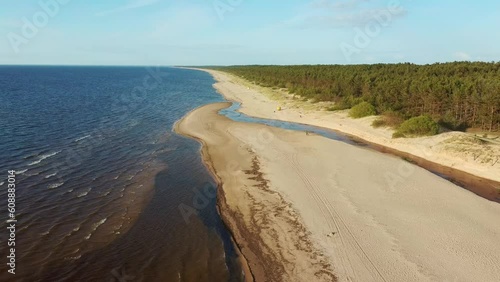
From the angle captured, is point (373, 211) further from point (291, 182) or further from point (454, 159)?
point (454, 159)

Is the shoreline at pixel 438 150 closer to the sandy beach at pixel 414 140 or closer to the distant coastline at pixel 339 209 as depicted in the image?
the sandy beach at pixel 414 140

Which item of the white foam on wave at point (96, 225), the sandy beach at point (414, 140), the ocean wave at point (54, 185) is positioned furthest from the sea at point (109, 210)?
the sandy beach at point (414, 140)

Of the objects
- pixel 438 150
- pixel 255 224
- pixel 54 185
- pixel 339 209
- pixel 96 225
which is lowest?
pixel 54 185

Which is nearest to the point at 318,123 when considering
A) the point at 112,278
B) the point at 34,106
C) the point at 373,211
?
the point at 373,211

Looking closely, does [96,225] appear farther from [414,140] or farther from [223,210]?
[414,140]

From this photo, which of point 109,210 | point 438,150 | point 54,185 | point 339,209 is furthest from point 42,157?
point 438,150

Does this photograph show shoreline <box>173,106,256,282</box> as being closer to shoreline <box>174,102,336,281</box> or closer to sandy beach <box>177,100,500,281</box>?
shoreline <box>174,102,336,281</box>

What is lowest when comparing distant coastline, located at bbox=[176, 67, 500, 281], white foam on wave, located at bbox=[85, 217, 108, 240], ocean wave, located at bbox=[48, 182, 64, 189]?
ocean wave, located at bbox=[48, 182, 64, 189]

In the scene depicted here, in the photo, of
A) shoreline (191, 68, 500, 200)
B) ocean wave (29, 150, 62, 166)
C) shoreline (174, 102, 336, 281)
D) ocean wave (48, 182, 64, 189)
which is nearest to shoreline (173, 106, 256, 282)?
shoreline (174, 102, 336, 281)
